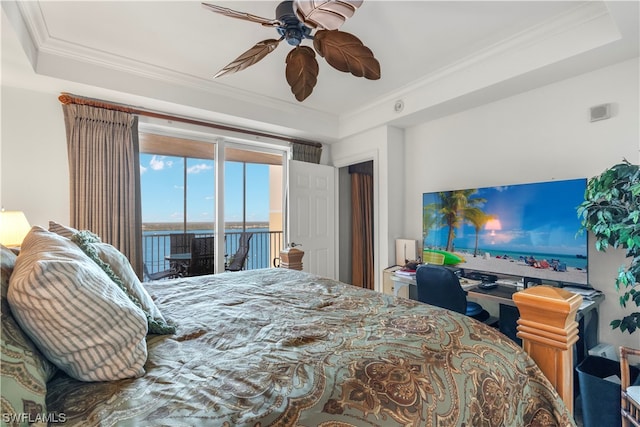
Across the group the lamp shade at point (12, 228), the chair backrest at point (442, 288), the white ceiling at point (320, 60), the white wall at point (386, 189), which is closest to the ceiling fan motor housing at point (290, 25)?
the white ceiling at point (320, 60)

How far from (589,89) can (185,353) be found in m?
3.23

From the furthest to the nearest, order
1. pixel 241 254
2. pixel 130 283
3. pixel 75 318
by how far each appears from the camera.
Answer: pixel 241 254, pixel 130 283, pixel 75 318

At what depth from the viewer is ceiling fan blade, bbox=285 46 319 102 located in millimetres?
1836

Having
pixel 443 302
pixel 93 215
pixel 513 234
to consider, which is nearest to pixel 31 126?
pixel 93 215

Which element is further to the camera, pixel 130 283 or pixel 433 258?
pixel 433 258

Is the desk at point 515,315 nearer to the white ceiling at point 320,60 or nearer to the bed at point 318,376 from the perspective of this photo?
the bed at point 318,376

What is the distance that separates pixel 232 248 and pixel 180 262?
2.84 ft

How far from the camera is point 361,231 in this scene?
5.07m

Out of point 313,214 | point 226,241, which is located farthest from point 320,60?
point 226,241

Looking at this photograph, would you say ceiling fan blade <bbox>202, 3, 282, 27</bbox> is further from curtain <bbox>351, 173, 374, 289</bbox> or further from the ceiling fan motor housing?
curtain <bbox>351, 173, 374, 289</bbox>

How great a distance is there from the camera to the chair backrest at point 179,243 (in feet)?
13.3

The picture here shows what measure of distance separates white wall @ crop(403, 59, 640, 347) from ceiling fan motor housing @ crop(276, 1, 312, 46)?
2.13 m

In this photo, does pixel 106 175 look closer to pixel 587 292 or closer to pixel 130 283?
pixel 130 283

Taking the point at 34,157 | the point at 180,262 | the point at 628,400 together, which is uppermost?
the point at 34,157
